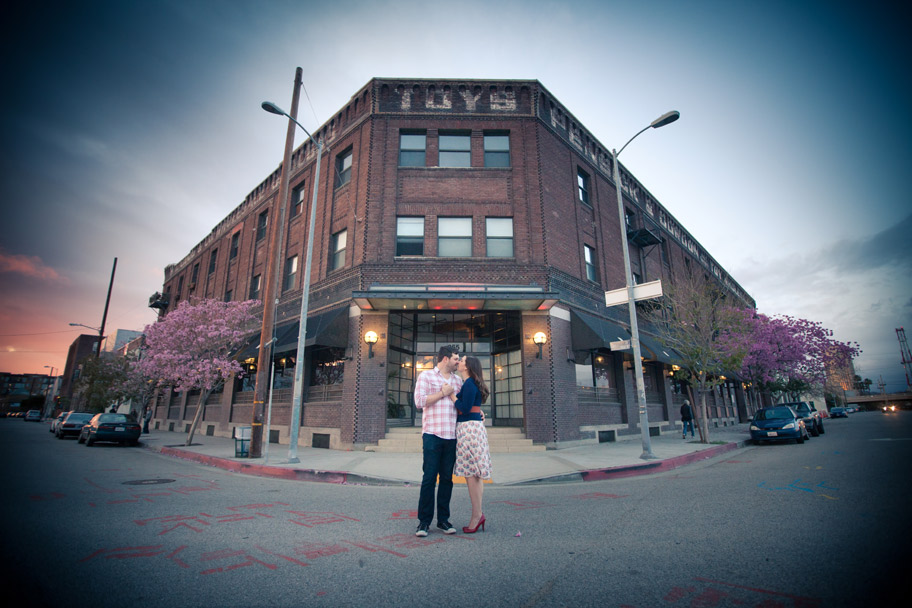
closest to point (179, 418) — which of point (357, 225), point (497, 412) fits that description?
point (357, 225)

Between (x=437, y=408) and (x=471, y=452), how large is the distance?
0.58 metres

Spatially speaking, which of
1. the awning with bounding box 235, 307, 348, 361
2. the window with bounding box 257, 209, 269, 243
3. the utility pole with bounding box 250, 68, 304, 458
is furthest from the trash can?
the window with bounding box 257, 209, 269, 243

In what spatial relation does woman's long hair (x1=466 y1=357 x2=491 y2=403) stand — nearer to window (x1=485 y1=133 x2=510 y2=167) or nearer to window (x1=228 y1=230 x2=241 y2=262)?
window (x1=485 y1=133 x2=510 y2=167)

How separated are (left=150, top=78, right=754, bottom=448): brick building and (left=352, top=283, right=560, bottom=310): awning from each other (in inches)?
3.2

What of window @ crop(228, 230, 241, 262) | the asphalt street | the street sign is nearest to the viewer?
the asphalt street

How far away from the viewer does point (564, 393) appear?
14.4 metres

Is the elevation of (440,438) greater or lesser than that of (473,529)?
greater

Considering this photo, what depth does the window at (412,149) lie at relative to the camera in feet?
54.3

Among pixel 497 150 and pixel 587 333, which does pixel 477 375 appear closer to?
pixel 587 333

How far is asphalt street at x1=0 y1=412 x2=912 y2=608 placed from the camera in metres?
2.70

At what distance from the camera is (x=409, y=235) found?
15.6 meters

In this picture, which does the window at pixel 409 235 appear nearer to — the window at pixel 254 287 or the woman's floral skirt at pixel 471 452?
the window at pixel 254 287

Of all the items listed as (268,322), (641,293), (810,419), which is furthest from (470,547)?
(810,419)

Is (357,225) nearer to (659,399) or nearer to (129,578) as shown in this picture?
(129,578)
